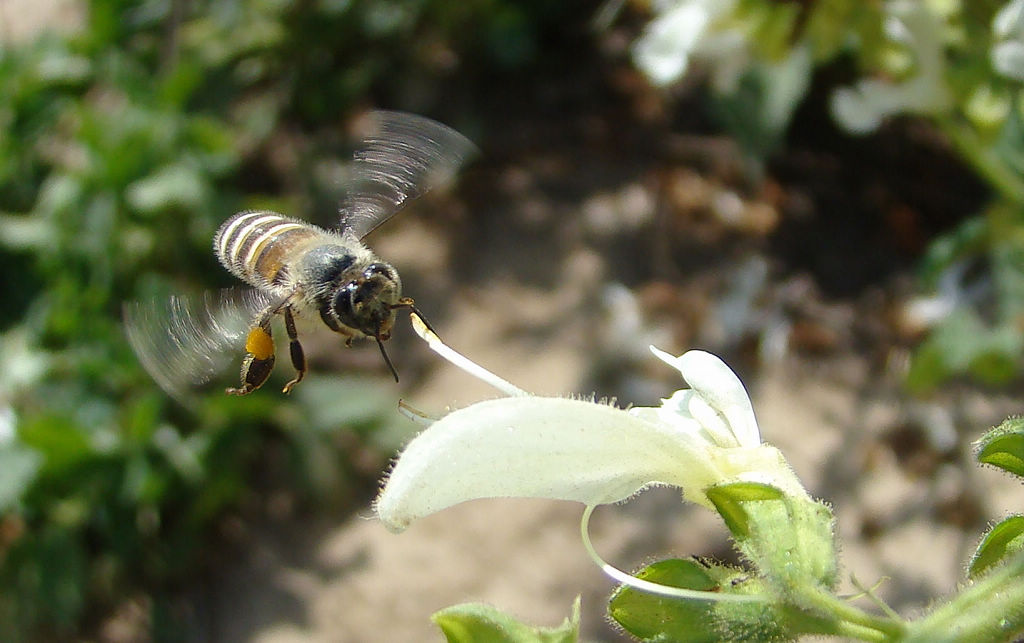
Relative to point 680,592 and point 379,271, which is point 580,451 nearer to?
point 680,592

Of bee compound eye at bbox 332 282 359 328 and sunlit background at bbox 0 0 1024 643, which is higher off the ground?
sunlit background at bbox 0 0 1024 643

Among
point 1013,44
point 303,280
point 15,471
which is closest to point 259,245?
point 303,280

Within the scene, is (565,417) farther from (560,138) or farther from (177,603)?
(560,138)

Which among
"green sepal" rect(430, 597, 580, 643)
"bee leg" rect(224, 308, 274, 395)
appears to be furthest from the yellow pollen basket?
"green sepal" rect(430, 597, 580, 643)

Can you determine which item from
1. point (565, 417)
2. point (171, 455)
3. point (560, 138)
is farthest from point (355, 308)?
point (560, 138)

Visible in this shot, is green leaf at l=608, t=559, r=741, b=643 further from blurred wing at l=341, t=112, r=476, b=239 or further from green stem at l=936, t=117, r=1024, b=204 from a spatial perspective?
green stem at l=936, t=117, r=1024, b=204
